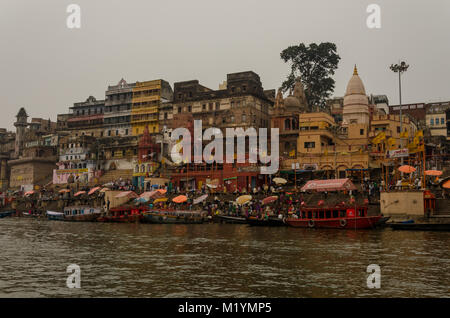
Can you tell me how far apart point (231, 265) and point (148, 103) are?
205 feet

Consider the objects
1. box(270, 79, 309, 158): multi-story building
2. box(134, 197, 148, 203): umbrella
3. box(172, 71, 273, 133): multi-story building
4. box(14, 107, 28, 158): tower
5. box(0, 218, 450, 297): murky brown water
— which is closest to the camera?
box(0, 218, 450, 297): murky brown water

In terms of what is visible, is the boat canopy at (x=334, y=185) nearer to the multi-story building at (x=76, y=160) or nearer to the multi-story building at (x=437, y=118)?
the multi-story building at (x=437, y=118)

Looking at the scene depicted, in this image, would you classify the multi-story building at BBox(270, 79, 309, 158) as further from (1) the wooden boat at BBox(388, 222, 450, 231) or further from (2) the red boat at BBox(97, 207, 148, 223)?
(1) the wooden boat at BBox(388, 222, 450, 231)

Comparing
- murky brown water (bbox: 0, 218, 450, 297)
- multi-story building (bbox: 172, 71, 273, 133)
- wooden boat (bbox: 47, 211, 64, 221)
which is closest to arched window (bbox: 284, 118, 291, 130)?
multi-story building (bbox: 172, 71, 273, 133)

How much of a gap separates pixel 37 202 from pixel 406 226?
166 ft

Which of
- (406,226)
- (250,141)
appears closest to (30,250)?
(406,226)

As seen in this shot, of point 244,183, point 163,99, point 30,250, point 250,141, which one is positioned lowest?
point 30,250

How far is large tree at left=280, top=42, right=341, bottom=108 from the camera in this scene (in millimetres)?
69188

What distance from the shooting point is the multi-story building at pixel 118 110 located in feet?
263

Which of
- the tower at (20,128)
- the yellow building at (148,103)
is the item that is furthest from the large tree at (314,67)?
the tower at (20,128)

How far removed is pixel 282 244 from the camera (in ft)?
81.5

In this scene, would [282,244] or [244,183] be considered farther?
A: [244,183]

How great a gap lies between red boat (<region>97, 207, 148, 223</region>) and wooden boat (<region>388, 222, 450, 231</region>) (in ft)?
79.2
